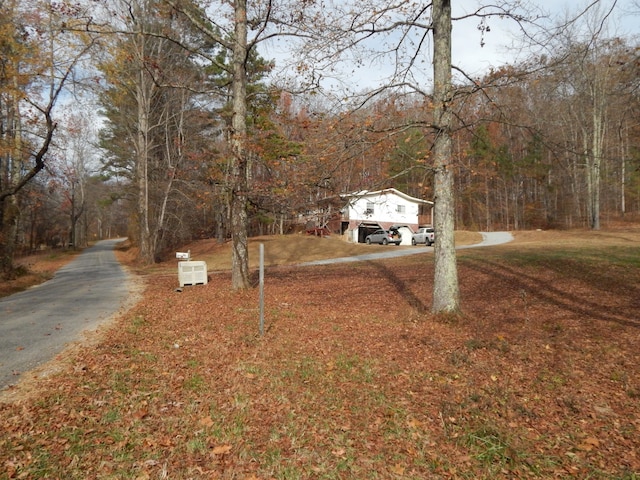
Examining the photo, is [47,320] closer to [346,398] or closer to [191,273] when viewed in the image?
[191,273]

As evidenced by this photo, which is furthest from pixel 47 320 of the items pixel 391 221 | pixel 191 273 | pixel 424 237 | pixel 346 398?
pixel 391 221

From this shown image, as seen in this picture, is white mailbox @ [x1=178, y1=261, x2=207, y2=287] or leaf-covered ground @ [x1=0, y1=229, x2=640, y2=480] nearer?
leaf-covered ground @ [x1=0, y1=229, x2=640, y2=480]

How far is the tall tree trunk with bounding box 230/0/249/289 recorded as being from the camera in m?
10.4

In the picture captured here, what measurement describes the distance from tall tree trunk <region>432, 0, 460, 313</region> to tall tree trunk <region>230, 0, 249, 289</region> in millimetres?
5206

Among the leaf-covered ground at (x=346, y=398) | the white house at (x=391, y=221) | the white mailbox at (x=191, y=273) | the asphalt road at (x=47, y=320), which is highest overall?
the white house at (x=391, y=221)

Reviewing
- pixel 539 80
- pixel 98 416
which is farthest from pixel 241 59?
pixel 98 416

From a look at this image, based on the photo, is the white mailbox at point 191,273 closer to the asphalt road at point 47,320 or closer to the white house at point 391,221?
the asphalt road at point 47,320

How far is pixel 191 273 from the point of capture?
13086mm

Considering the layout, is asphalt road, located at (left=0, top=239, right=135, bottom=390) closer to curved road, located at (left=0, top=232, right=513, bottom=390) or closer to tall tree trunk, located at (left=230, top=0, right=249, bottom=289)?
curved road, located at (left=0, top=232, right=513, bottom=390)

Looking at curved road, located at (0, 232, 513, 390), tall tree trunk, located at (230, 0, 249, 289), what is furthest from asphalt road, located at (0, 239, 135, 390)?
tall tree trunk, located at (230, 0, 249, 289)

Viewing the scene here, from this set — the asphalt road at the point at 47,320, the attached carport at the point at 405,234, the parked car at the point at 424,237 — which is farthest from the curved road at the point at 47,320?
the attached carport at the point at 405,234

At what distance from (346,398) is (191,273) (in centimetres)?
986

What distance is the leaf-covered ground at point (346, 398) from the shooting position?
3.21m

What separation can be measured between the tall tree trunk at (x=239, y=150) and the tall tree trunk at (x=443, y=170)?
5206mm
